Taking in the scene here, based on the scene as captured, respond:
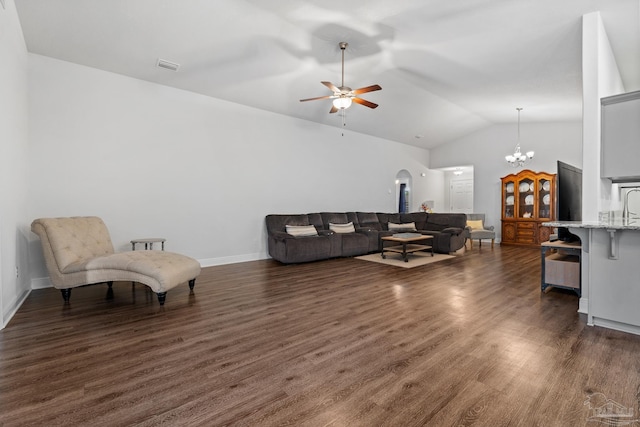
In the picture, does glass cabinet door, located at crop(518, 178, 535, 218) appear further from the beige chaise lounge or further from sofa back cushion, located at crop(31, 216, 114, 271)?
sofa back cushion, located at crop(31, 216, 114, 271)

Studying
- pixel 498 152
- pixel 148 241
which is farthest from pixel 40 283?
pixel 498 152

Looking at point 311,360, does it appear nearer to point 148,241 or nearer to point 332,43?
point 148,241

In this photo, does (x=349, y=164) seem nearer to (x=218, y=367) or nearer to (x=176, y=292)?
(x=176, y=292)

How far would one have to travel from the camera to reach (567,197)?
391 centimetres

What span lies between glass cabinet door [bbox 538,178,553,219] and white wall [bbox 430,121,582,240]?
18.8 inches

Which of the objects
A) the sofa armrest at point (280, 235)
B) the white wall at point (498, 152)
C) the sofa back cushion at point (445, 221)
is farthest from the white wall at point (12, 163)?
the white wall at point (498, 152)

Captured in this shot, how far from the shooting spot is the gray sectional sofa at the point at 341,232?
569 cm

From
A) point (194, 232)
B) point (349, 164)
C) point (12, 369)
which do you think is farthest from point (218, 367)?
point (349, 164)

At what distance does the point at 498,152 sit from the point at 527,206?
1.78 metres

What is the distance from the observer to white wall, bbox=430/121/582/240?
25.6 ft

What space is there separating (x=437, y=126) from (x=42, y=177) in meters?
8.42

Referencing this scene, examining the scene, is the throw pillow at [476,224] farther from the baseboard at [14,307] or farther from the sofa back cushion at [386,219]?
the baseboard at [14,307]

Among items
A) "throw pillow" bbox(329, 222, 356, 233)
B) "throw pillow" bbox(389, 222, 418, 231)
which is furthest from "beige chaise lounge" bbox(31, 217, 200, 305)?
"throw pillow" bbox(389, 222, 418, 231)

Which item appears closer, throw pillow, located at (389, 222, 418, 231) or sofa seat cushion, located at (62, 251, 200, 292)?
sofa seat cushion, located at (62, 251, 200, 292)
